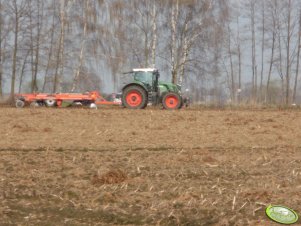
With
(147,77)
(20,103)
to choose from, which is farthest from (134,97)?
(20,103)

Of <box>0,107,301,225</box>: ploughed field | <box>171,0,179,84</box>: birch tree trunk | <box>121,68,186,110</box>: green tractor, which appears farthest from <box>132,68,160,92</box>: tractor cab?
<box>171,0,179,84</box>: birch tree trunk

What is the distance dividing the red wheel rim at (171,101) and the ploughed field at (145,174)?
9.20 metres

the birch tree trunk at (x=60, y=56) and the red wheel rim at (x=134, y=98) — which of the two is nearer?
the red wheel rim at (x=134, y=98)

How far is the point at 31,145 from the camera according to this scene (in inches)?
361

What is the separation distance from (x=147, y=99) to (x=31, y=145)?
39.8ft

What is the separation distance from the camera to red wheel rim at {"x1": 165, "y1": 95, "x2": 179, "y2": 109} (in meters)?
21.3

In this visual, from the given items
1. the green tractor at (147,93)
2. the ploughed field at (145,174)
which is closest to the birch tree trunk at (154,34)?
the green tractor at (147,93)

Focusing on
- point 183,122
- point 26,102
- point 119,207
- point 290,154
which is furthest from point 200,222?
point 26,102

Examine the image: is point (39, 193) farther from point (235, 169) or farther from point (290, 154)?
point (290, 154)

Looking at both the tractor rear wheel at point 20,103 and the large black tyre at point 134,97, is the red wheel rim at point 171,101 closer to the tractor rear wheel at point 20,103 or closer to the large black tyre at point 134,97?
the large black tyre at point 134,97

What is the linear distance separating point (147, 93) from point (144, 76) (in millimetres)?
1356

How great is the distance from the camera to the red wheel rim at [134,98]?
68.9 ft

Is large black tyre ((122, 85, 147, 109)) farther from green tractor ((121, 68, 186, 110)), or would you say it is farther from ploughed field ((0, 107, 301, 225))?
ploughed field ((0, 107, 301, 225))

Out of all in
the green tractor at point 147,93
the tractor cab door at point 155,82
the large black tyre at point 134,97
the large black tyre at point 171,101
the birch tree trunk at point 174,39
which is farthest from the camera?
the birch tree trunk at point 174,39
